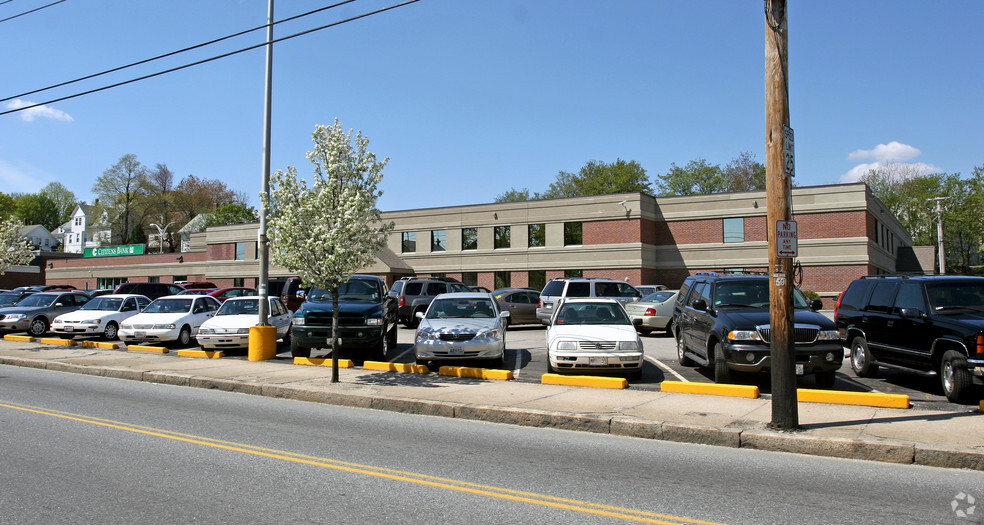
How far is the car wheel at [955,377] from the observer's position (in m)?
8.71

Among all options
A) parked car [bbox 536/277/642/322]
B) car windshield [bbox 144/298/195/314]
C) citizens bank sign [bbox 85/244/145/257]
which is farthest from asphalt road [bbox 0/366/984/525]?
citizens bank sign [bbox 85/244/145/257]

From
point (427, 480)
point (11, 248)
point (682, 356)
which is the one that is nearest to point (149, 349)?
point (682, 356)

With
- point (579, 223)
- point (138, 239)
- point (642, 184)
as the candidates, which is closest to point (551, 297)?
point (579, 223)

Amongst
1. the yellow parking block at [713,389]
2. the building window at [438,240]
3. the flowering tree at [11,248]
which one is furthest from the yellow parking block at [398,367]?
the flowering tree at [11,248]

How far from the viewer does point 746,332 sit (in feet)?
32.4

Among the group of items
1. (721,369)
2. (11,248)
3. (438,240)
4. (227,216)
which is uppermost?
(227,216)

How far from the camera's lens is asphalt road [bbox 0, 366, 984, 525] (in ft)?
15.7

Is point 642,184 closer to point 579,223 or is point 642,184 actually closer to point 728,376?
point 579,223

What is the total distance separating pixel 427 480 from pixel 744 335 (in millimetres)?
6287

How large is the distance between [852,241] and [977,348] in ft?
96.5

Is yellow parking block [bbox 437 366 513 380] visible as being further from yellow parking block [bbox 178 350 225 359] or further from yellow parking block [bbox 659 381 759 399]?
yellow parking block [bbox 178 350 225 359]

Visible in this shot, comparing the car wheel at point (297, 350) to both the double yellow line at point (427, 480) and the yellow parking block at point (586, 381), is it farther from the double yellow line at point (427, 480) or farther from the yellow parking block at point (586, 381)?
the yellow parking block at point (586, 381)

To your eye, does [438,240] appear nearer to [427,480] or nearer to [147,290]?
[147,290]

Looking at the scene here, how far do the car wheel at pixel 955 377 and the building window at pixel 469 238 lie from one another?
3510 centimetres
